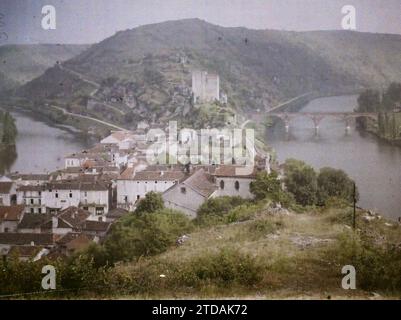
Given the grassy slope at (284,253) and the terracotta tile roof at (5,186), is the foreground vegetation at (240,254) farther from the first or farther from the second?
the terracotta tile roof at (5,186)

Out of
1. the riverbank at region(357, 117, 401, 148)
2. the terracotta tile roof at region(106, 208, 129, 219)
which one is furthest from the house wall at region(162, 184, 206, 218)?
the riverbank at region(357, 117, 401, 148)

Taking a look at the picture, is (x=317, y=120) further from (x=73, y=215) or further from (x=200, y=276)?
(x=73, y=215)

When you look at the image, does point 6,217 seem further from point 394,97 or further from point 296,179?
point 394,97

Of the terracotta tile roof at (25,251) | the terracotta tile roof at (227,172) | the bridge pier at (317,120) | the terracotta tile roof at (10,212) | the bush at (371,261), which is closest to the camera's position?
the bush at (371,261)

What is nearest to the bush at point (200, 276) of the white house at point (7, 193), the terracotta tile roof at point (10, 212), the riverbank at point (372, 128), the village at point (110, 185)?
the village at point (110, 185)

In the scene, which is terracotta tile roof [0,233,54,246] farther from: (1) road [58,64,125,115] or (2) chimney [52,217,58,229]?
(1) road [58,64,125,115]

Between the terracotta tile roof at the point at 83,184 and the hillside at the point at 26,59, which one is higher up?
the hillside at the point at 26,59

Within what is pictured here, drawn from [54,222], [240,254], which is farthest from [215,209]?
[54,222]
